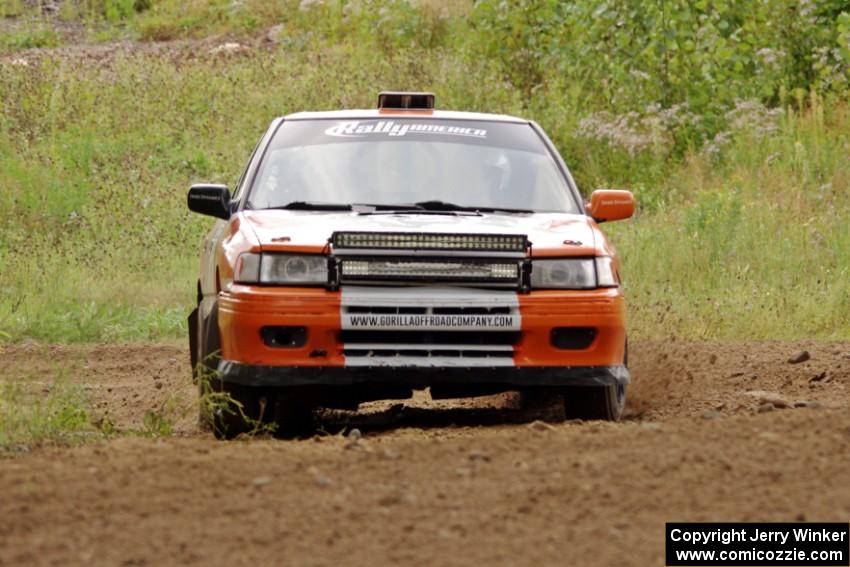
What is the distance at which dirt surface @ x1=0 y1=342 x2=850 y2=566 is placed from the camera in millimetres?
4848

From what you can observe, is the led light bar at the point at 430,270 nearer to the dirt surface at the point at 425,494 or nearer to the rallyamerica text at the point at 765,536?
the dirt surface at the point at 425,494

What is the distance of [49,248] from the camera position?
16609mm

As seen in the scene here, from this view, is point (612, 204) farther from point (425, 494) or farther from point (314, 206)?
point (425, 494)

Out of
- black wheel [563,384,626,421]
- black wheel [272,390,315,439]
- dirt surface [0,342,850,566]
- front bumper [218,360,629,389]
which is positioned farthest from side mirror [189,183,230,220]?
black wheel [563,384,626,421]

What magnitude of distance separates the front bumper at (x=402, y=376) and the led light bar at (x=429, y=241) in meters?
0.54

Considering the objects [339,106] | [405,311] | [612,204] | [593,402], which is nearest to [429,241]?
[405,311]

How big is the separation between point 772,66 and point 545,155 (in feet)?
35.1

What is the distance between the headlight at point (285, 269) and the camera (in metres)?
7.43

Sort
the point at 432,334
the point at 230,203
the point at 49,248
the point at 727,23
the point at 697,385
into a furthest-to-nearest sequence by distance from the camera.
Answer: the point at 727,23, the point at 49,248, the point at 697,385, the point at 230,203, the point at 432,334

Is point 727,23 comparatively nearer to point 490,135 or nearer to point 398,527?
point 490,135

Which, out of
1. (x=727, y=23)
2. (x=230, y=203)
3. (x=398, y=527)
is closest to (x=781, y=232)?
(x=727, y=23)

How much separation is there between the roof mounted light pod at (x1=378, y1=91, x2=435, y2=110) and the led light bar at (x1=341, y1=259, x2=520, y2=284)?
2136 mm

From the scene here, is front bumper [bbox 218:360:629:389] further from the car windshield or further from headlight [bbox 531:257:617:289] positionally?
the car windshield
